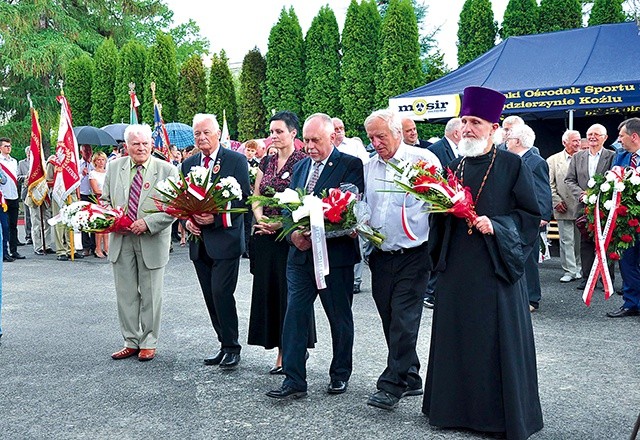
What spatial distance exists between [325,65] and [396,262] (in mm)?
17102

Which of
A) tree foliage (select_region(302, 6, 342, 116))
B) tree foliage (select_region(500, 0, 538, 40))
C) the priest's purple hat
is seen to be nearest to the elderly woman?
the priest's purple hat

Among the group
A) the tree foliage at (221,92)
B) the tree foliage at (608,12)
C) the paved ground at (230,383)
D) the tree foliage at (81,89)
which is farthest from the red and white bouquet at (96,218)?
the tree foliage at (81,89)

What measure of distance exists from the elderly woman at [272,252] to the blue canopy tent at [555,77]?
8937 mm

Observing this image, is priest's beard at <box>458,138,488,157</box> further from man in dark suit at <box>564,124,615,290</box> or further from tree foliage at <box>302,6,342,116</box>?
tree foliage at <box>302,6,342,116</box>

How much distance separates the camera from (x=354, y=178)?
566 cm

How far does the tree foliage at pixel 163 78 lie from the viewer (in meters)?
25.2

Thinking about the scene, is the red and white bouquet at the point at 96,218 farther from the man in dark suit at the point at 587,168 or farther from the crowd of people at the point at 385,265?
the man in dark suit at the point at 587,168

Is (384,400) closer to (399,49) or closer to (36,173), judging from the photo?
(36,173)

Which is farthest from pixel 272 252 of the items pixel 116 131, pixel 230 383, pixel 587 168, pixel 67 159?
pixel 116 131

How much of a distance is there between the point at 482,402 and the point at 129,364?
11.2 ft

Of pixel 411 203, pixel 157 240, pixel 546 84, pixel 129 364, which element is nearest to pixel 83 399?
pixel 129 364

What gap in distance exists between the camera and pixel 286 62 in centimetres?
2247

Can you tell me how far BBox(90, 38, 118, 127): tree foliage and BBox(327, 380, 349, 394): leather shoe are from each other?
22806 mm

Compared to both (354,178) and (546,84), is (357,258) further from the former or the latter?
(546,84)
